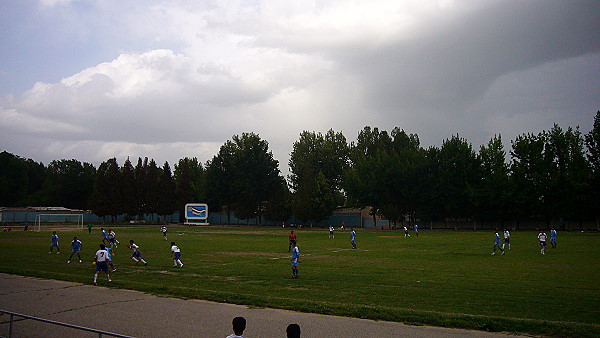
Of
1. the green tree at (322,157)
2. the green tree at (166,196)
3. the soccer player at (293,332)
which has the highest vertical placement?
the green tree at (322,157)

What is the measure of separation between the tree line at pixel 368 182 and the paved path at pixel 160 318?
72815 mm

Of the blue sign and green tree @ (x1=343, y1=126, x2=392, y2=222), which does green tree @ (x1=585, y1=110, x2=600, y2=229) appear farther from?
the blue sign

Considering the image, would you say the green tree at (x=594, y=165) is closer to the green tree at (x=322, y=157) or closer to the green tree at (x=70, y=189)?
the green tree at (x=322, y=157)

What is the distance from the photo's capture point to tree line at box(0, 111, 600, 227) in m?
76.4

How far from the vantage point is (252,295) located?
53.1 feet

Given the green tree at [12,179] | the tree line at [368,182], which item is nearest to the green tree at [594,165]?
the tree line at [368,182]

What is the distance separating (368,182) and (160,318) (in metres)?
81.0

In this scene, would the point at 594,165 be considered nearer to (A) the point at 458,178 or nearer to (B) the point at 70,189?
(A) the point at 458,178

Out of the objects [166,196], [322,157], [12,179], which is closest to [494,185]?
[322,157]

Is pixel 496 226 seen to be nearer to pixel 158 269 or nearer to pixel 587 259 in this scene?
pixel 587 259

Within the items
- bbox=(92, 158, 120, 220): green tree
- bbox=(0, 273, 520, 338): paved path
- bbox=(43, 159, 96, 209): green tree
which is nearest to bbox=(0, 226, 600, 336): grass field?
bbox=(0, 273, 520, 338): paved path

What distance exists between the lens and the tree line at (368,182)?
3007 inches

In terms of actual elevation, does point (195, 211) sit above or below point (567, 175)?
below

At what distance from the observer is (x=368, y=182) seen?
91.9m
